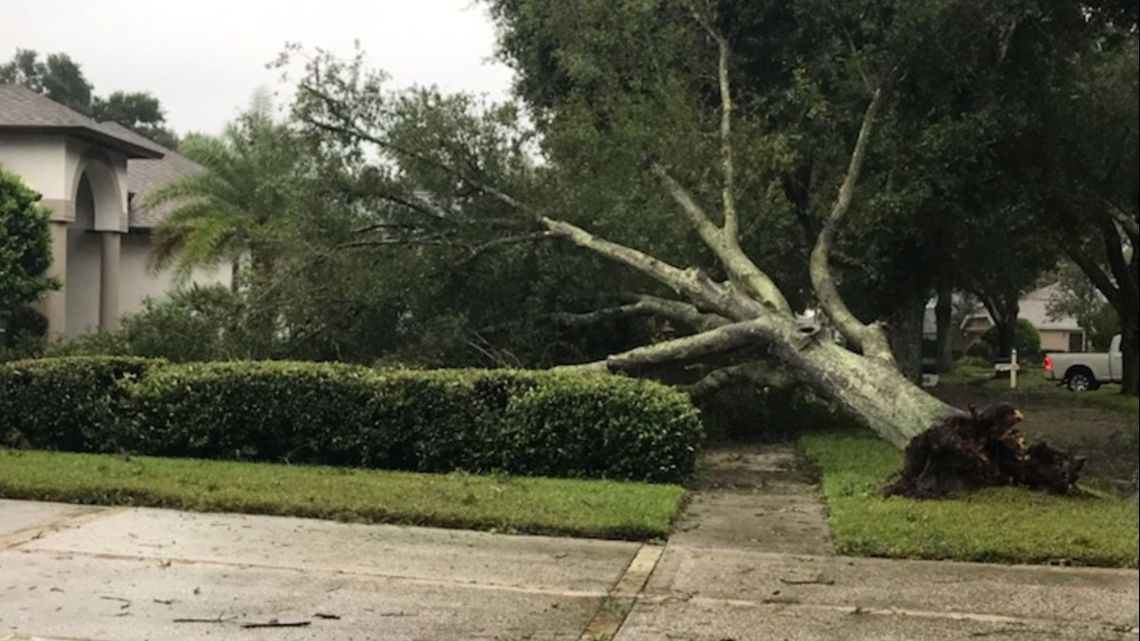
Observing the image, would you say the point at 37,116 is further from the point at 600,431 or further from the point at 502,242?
the point at 600,431

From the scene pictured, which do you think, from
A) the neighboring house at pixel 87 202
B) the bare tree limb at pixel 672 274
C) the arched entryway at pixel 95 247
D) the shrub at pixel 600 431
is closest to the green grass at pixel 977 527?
the shrub at pixel 600 431

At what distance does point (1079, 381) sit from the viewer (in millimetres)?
5410

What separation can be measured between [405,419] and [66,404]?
3300 millimetres

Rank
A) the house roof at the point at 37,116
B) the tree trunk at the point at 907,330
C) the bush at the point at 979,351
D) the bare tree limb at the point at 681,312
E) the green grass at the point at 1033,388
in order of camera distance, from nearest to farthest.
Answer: the green grass at the point at 1033,388 → the bare tree limb at the point at 681,312 → the bush at the point at 979,351 → the tree trunk at the point at 907,330 → the house roof at the point at 37,116

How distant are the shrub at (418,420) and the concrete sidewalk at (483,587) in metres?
2.12

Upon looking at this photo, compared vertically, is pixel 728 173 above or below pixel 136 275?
above

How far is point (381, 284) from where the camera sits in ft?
43.9

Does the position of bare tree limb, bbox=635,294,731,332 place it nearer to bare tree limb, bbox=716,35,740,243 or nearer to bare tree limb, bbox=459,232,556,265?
bare tree limb, bbox=716,35,740,243

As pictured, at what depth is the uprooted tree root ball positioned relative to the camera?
8.06 metres

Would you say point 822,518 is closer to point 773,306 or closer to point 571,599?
point 571,599

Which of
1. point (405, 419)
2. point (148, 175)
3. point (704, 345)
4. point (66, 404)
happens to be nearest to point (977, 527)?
point (704, 345)

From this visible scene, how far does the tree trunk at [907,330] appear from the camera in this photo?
53.3 feet

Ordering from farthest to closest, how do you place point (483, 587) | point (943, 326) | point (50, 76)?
point (943, 326), point (50, 76), point (483, 587)

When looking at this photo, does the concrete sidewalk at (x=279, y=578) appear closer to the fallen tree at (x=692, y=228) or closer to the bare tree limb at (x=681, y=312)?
the fallen tree at (x=692, y=228)
